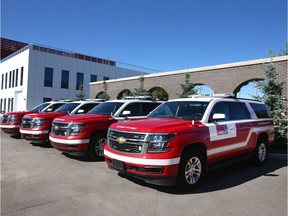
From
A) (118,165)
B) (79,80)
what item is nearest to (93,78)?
(79,80)

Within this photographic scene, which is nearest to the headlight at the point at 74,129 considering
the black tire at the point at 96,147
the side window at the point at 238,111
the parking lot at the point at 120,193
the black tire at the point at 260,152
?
the black tire at the point at 96,147


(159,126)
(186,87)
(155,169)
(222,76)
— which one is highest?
(222,76)

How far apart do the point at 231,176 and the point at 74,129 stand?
14.4ft

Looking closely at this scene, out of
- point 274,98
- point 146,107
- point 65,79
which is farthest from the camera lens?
point 65,79

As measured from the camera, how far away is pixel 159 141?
452cm

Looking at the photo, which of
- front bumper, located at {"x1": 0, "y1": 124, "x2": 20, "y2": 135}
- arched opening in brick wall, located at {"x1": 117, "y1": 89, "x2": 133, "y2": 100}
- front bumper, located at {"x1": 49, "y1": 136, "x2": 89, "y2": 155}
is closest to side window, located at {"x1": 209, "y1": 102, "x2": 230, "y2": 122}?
front bumper, located at {"x1": 49, "y1": 136, "x2": 89, "y2": 155}

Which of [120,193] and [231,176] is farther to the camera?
[231,176]

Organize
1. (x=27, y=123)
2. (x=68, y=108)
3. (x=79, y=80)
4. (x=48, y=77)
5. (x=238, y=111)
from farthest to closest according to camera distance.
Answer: (x=79, y=80) → (x=48, y=77) → (x=68, y=108) → (x=27, y=123) → (x=238, y=111)

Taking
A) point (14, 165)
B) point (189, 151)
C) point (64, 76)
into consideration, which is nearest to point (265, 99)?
point (189, 151)

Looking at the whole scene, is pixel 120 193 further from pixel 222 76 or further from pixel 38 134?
pixel 222 76

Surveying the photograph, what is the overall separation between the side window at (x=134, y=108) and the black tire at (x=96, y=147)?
4.82 feet

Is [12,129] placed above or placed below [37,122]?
below

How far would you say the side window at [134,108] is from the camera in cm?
852

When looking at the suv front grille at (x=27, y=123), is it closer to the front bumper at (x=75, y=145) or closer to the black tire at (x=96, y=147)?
the front bumper at (x=75, y=145)
